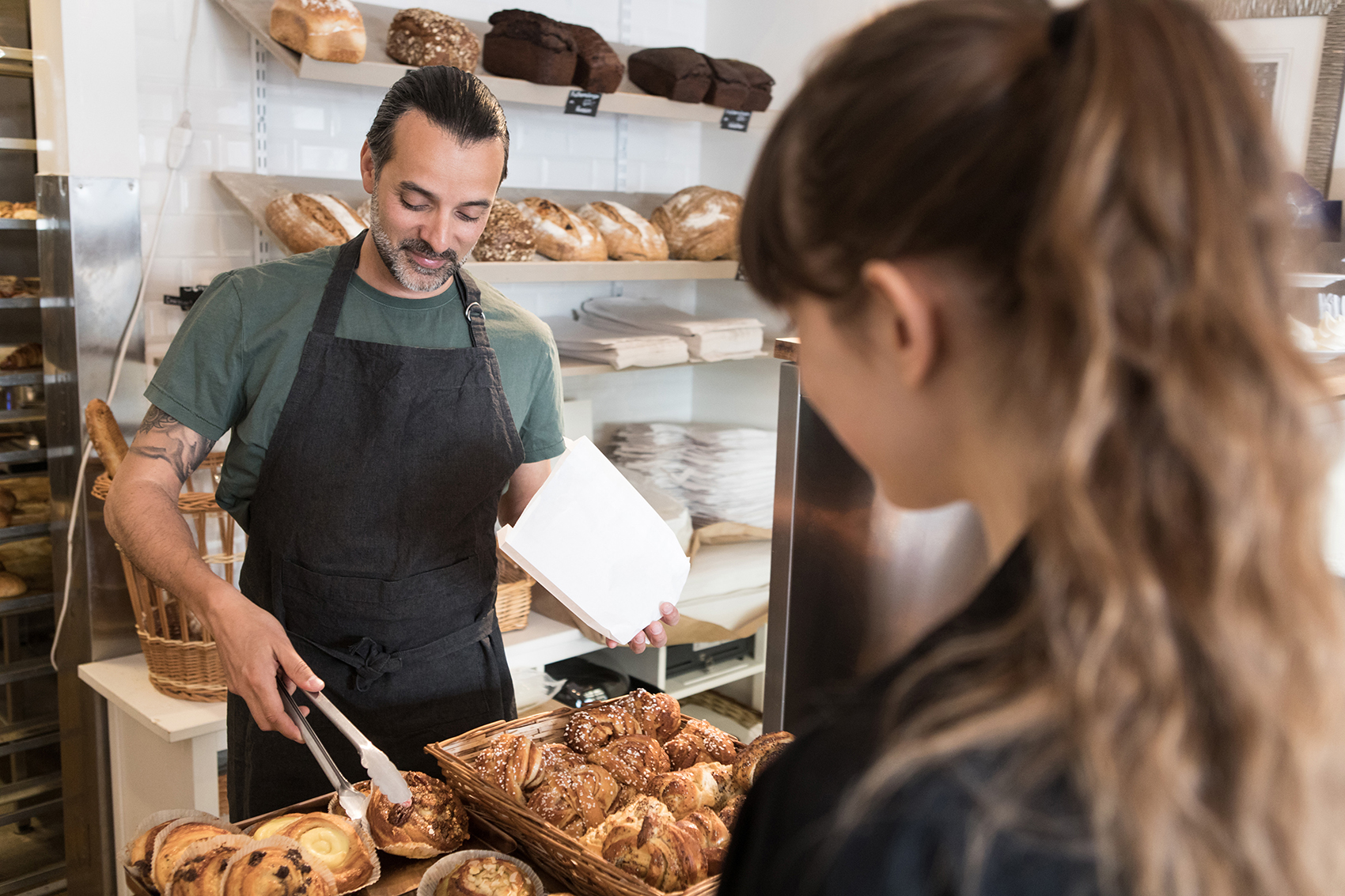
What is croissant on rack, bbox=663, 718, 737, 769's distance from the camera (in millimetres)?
1359

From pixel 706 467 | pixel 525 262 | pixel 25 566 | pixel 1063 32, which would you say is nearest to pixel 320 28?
pixel 525 262

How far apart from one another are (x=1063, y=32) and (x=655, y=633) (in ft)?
3.64

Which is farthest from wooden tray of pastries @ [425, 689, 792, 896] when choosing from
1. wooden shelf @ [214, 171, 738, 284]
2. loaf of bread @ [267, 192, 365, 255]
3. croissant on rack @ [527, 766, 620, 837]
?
loaf of bread @ [267, 192, 365, 255]

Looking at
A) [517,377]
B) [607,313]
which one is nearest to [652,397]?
[607,313]

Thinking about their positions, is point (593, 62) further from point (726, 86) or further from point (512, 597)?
point (512, 597)

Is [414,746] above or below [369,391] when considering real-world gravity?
below

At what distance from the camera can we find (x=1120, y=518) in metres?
0.45

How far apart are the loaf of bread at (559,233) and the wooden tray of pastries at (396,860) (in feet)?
6.00

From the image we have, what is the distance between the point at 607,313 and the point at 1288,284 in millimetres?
2851

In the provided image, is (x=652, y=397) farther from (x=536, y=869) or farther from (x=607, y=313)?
(x=536, y=869)

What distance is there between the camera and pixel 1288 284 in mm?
492

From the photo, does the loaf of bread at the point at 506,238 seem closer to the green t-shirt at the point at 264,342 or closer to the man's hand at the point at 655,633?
the green t-shirt at the point at 264,342

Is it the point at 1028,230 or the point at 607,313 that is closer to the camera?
the point at 1028,230

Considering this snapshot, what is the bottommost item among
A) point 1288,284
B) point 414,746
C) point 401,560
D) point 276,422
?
Answer: point 414,746
